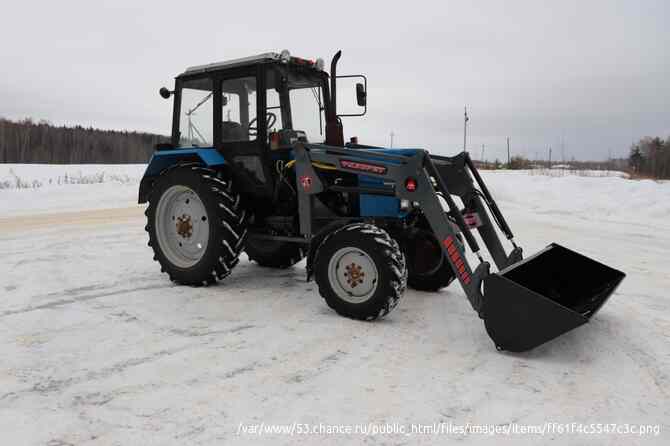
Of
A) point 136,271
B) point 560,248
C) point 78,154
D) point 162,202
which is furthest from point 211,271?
point 78,154

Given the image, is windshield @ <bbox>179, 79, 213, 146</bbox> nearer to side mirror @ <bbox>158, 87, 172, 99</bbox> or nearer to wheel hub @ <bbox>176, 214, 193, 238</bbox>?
side mirror @ <bbox>158, 87, 172, 99</bbox>

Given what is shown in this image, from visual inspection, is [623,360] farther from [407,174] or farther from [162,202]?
[162,202]

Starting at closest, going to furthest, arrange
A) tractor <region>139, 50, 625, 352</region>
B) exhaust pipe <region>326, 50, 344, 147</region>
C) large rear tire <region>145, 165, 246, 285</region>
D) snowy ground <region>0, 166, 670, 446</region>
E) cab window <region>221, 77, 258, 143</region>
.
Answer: snowy ground <region>0, 166, 670, 446</region> → tractor <region>139, 50, 625, 352</region> → exhaust pipe <region>326, 50, 344, 147</region> → large rear tire <region>145, 165, 246, 285</region> → cab window <region>221, 77, 258, 143</region>

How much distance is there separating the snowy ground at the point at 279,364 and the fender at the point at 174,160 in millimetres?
1041

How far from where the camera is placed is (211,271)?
5.38 metres

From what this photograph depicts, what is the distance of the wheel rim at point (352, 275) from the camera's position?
14.2 feet

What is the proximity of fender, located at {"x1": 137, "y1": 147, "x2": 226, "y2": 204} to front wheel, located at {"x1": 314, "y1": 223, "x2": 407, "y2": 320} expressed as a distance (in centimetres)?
177

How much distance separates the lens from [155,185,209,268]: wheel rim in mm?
5715

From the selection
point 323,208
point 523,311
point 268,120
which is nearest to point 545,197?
point 323,208

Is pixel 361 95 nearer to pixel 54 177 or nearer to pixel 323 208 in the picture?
pixel 323 208

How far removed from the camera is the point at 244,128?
5551mm

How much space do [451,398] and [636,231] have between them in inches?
320

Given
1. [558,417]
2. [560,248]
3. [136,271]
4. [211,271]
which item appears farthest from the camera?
[136,271]

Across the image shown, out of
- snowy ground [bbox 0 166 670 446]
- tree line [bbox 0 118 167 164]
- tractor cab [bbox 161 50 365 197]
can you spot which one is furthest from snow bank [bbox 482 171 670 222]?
tree line [bbox 0 118 167 164]
